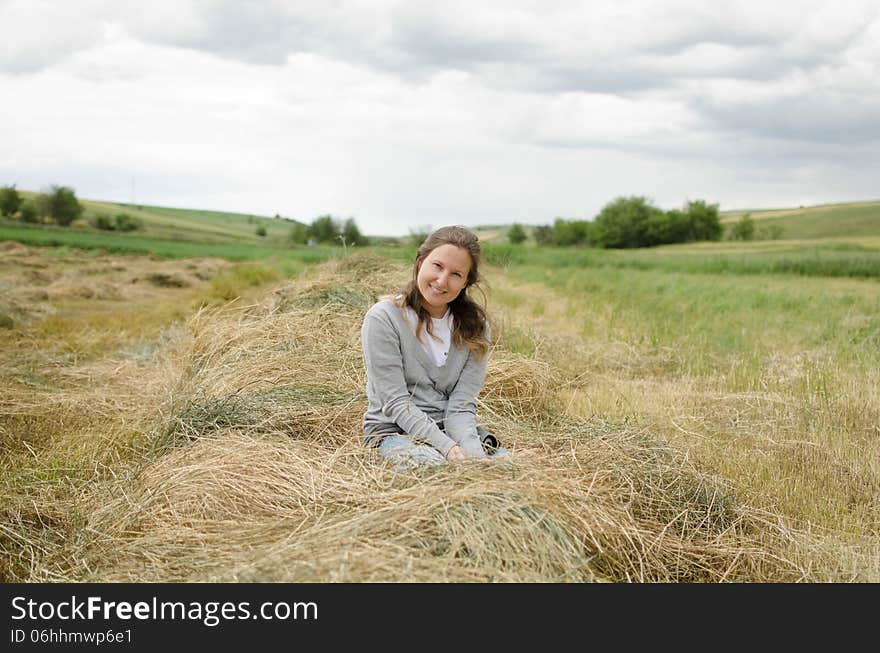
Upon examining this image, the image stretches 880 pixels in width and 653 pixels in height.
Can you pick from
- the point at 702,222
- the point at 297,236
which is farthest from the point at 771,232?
the point at 297,236

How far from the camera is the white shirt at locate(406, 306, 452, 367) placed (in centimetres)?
352

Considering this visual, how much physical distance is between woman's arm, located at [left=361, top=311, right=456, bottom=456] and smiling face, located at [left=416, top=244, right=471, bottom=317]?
0.23m

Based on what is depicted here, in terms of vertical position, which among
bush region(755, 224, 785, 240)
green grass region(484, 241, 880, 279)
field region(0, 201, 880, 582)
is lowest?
field region(0, 201, 880, 582)

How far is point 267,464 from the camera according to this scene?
335 centimetres

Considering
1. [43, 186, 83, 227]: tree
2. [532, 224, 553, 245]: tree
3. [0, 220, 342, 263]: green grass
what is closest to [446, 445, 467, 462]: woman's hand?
[0, 220, 342, 263]: green grass

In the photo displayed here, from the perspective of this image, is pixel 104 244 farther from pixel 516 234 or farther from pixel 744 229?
pixel 744 229

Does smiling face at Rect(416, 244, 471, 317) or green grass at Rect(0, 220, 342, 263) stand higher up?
green grass at Rect(0, 220, 342, 263)

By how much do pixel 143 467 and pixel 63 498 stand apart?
40 centimetres

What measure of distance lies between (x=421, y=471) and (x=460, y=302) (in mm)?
921

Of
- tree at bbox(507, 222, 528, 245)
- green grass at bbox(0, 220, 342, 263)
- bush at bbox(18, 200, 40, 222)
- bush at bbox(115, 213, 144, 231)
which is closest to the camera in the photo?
green grass at bbox(0, 220, 342, 263)

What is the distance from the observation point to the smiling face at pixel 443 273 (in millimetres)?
3305

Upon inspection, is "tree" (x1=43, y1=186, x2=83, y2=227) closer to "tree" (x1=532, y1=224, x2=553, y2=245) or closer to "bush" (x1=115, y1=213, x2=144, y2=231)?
"bush" (x1=115, y1=213, x2=144, y2=231)

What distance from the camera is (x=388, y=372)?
3393 millimetres
